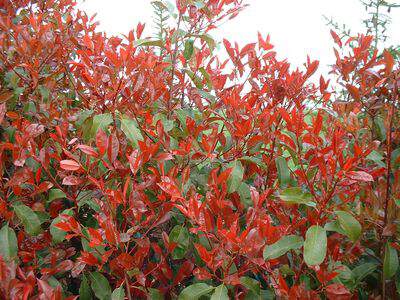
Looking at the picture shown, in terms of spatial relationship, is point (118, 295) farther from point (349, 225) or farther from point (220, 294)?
point (349, 225)

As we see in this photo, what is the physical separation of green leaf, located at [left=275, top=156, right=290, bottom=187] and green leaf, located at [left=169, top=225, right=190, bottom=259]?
38 cm

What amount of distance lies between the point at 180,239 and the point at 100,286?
299 millimetres

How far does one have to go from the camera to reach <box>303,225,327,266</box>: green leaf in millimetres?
1320

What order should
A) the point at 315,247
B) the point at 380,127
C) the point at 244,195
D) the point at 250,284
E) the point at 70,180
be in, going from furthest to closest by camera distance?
the point at 380,127
the point at 244,195
the point at 70,180
the point at 250,284
the point at 315,247

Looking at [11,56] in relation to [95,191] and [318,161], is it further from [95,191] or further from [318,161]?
[318,161]

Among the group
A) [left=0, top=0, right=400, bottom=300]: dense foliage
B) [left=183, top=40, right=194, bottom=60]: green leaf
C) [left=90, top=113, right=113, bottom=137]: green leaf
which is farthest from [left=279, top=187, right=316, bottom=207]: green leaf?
[left=183, top=40, right=194, bottom=60]: green leaf

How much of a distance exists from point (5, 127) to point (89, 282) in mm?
726

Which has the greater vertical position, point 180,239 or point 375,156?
point 375,156

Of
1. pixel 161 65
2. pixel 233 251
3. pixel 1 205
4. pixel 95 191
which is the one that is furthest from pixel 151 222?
pixel 161 65

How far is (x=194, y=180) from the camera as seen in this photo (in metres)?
1.76

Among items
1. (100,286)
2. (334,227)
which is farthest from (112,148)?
(334,227)

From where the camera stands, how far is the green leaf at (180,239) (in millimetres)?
1565

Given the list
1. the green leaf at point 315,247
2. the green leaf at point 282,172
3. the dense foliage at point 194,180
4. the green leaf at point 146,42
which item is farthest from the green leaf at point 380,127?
the green leaf at point 146,42

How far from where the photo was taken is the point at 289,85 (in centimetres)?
180
